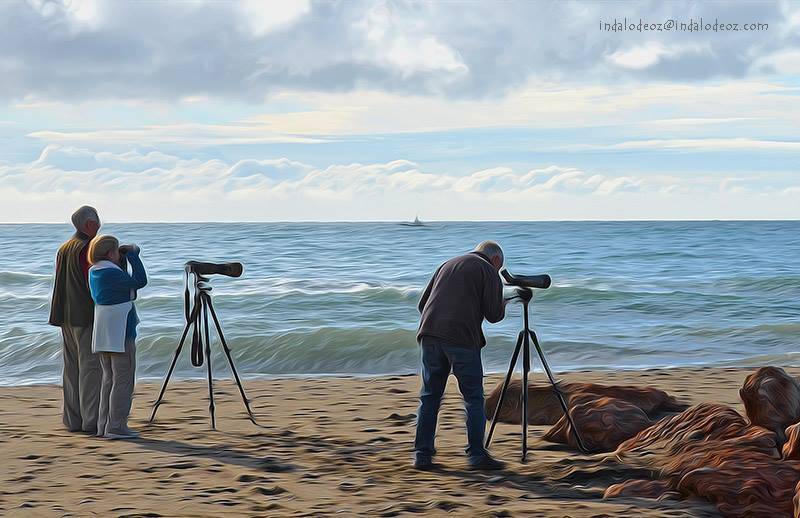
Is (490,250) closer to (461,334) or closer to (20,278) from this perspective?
(461,334)

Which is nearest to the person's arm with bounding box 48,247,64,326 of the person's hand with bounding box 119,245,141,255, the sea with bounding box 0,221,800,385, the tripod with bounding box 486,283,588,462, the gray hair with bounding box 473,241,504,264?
the person's hand with bounding box 119,245,141,255

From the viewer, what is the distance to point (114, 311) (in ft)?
24.0

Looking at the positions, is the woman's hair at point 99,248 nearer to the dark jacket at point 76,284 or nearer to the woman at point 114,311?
the woman at point 114,311

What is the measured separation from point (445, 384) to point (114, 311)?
2617mm

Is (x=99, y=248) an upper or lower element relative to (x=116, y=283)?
upper

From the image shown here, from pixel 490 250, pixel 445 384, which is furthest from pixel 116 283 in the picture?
pixel 490 250

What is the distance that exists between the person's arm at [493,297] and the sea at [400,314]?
21.6ft

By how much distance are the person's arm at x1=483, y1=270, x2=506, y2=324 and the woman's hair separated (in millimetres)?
2854

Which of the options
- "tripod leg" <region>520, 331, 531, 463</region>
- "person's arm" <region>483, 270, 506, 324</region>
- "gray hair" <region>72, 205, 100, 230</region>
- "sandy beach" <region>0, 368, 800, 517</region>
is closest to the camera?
"sandy beach" <region>0, 368, 800, 517</region>

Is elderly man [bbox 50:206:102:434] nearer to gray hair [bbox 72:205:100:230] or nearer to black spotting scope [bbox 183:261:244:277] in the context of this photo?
gray hair [bbox 72:205:100:230]

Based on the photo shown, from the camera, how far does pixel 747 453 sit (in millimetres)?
5738

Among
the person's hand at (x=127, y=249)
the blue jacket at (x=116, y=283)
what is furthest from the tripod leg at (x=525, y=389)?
the person's hand at (x=127, y=249)

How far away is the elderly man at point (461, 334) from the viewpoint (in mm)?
6262

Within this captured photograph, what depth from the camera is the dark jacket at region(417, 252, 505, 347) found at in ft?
20.5
